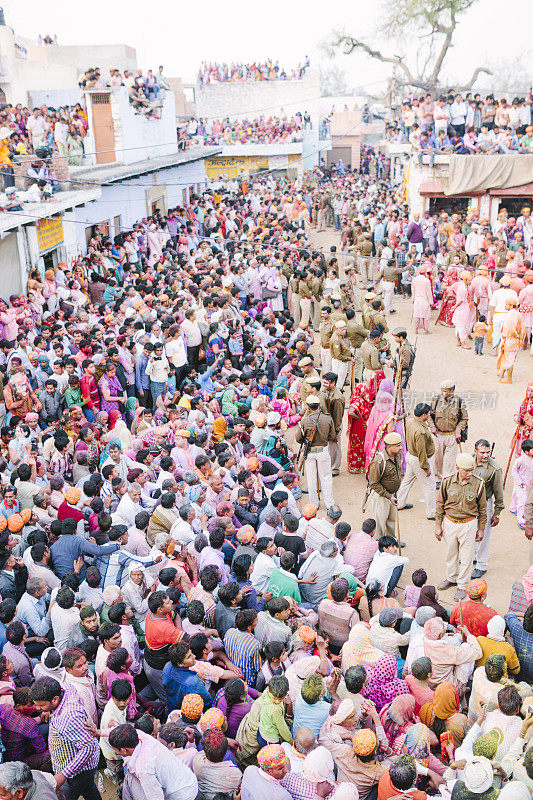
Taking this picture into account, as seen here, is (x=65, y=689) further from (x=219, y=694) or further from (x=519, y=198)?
(x=519, y=198)

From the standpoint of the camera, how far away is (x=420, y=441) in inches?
290

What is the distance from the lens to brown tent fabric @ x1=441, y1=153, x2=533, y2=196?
17.7m

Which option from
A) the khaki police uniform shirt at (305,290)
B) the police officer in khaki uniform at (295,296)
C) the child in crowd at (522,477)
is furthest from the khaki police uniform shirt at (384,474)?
the police officer in khaki uniform at (295,296)

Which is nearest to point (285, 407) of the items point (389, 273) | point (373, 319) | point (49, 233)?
point (373, 319)

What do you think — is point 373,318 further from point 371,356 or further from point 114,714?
point 114,714

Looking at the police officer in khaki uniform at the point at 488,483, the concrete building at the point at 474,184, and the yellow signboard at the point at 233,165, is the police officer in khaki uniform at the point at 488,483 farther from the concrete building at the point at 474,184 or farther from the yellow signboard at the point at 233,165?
the yellow signboard at the point at 233,165

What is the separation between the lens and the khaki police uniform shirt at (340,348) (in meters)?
10.1

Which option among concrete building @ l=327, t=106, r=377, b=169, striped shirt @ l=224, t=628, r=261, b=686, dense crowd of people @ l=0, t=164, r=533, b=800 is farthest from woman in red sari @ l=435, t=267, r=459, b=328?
concrete building @ l=327, t=106, r=377, b=169

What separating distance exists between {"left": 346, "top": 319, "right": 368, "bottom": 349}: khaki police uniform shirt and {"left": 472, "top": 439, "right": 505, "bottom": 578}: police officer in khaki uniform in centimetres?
449

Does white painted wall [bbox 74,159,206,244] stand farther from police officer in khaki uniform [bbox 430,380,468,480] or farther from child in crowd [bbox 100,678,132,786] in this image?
child in crowd [bbox 100,678,132,786]

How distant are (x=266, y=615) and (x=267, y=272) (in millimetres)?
9907

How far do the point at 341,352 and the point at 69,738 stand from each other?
7.02 metres

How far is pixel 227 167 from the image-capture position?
30.7 meters

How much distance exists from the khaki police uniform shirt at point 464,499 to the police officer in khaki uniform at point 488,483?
0.12 m
